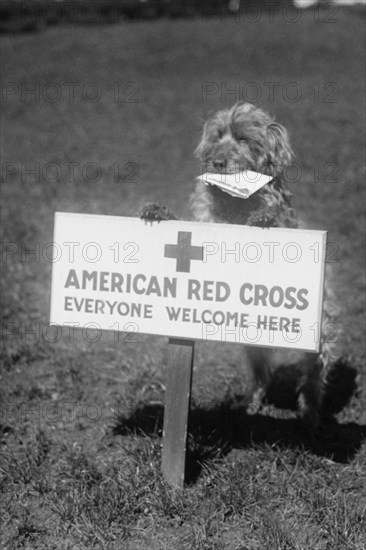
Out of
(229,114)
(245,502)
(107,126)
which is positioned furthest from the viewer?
(107,126)

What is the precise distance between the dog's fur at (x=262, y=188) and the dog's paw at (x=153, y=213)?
72 centimetres

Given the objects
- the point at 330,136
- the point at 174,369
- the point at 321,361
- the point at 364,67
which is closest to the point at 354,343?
the point at 321,361

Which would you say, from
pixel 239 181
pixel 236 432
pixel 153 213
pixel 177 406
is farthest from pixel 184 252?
pixel 236 432

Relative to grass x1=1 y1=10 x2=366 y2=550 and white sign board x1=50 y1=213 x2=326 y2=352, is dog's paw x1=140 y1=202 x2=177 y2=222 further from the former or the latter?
grass x1=1 y1=10 x2=366 y2=550

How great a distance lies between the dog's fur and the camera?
4.38 m

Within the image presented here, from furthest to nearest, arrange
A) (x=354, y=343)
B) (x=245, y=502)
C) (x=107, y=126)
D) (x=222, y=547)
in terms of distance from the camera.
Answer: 1. (x=107, y=126)
2. (x=354, y=343)
3. (x=245, y=502)
4. (x=222, y=547)

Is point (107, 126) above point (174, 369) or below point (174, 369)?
above

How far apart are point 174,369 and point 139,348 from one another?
86.2 inches

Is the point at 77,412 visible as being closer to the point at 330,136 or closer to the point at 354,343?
the point at 354,343

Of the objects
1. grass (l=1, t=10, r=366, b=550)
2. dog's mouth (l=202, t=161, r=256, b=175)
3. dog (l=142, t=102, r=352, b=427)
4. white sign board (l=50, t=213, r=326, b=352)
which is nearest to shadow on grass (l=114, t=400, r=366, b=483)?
grass (l=1, t=10, r=366, b=550)

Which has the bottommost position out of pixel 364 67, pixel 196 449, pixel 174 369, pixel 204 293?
pixel 196 449

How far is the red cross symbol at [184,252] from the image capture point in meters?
3.56

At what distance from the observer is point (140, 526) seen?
3605 millimetres

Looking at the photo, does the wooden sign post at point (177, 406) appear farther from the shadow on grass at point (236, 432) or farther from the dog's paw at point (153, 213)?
the dog's paw at point (153, 213)
